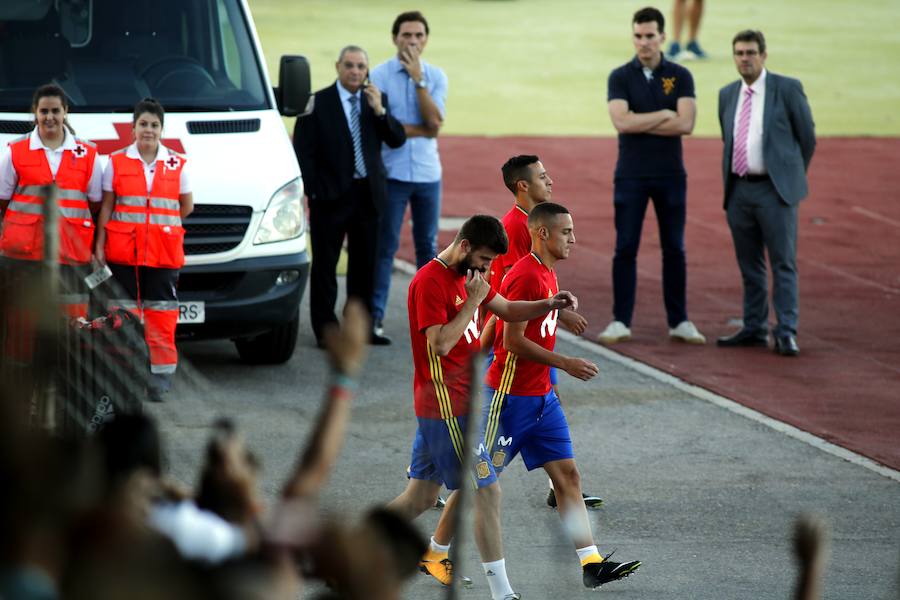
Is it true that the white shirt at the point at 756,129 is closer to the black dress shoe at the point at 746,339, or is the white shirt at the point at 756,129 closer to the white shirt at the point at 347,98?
the black dress shoe at the point at 746,339

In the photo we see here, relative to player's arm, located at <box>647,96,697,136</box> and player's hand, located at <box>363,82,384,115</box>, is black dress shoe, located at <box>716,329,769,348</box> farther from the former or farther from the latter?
player's hand, located at <box>363,82,384,115</box>

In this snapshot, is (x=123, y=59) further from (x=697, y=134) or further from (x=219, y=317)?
(x=697, y=134)

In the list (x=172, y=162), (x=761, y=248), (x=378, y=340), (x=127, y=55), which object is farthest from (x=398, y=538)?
(x=761, y=248)

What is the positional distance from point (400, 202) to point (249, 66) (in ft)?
5.94

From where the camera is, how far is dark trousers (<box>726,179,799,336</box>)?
1211 cm

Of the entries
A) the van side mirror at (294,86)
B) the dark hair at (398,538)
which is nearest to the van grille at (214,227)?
the van side mirror at (294,86)

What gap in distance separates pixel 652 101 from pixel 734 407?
9.23 ft

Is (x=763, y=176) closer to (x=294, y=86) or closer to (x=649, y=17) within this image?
(x=649, y=17)

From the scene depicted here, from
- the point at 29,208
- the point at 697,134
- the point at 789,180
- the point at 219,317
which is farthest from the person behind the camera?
the point at 697,134

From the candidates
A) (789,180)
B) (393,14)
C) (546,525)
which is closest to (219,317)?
(546,525)

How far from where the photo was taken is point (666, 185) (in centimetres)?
1211

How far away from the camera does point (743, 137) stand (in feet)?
39.8

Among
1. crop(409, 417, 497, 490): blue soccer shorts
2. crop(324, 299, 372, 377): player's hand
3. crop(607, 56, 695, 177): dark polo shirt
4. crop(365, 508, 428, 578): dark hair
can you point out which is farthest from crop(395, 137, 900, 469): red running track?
crop(365, 508, 428, 578): dark hair

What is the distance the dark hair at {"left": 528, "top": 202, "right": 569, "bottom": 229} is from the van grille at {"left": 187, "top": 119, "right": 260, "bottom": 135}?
3.61m
